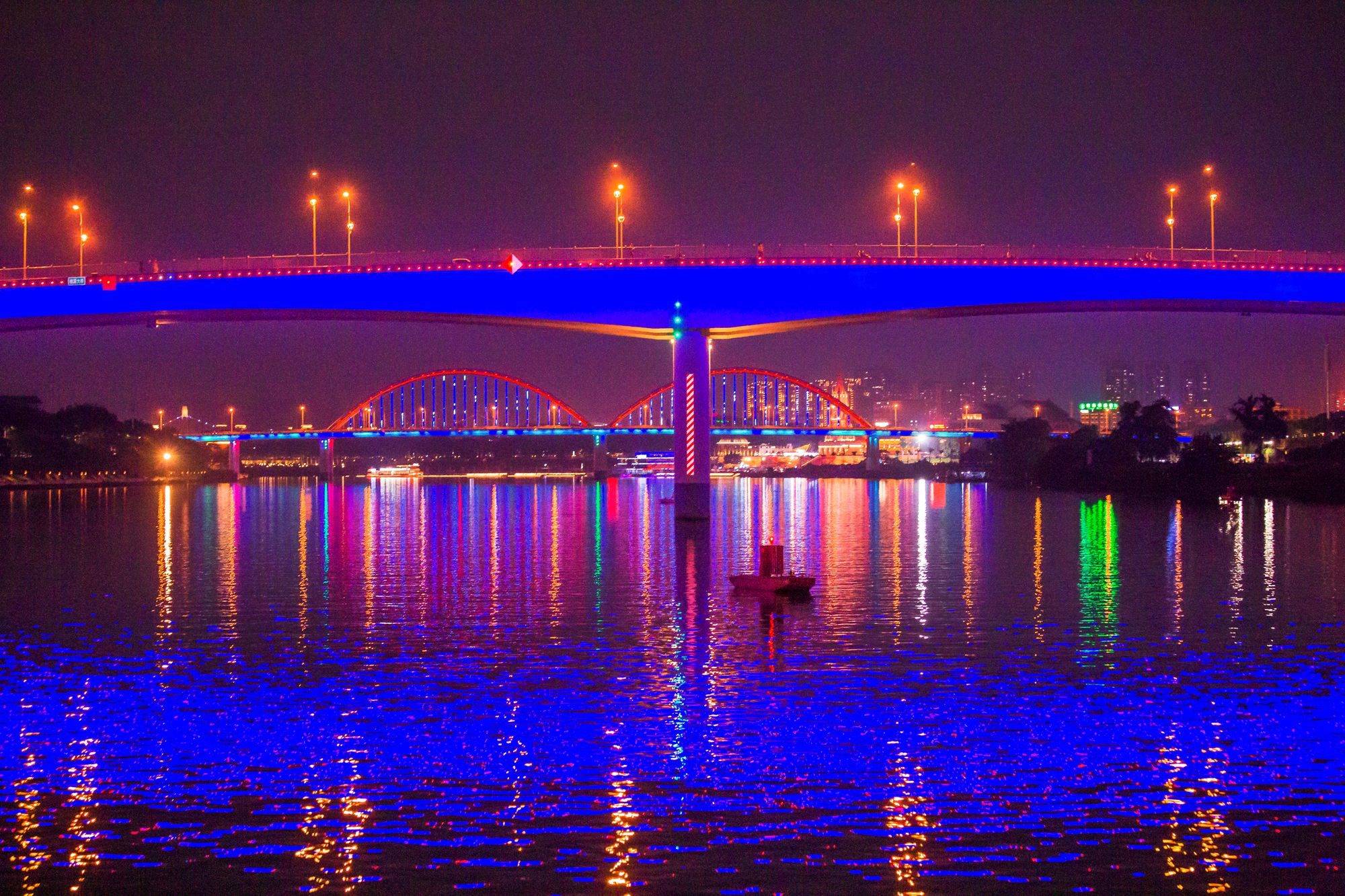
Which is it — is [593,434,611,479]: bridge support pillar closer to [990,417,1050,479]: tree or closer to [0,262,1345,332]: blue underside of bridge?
[990,417,1050,479]: tree

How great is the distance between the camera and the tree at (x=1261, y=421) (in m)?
115

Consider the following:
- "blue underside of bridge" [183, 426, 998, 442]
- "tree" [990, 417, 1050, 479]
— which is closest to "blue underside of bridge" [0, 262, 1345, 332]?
"tree" [990, 417, 1050, 479]

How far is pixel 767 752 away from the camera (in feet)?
50.9

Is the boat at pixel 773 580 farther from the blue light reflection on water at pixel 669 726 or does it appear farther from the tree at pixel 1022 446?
the tree at pixel 1022 446

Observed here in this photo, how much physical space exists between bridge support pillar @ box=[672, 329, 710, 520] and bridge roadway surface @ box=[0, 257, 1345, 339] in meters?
0.94

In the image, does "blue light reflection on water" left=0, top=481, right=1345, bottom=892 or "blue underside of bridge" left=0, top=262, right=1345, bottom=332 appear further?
"blue underside of bridge" left=0, top=262, right=1345, bottom=332

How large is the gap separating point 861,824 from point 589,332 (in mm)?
48170

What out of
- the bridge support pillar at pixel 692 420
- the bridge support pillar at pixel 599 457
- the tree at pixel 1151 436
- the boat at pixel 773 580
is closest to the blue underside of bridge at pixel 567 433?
the bridge support pillar at pixel 599 457

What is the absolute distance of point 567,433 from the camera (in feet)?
584

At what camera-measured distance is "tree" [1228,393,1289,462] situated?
114812 millimetres

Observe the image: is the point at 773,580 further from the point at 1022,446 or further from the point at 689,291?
the point at 1022,446

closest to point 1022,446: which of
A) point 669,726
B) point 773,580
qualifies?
point 773,580

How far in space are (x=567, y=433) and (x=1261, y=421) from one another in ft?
284

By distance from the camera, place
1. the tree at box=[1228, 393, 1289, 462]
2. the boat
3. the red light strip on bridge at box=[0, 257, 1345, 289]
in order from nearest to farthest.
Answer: the boat, the red light strip on bridge at box=[0, 257, 1345, 289], the tree at box=[1228, 393, 1289, 462]
